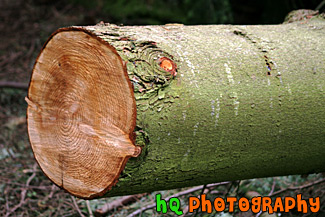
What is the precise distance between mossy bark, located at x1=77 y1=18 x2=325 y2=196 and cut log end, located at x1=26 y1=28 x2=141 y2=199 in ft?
0.16

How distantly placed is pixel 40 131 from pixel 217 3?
2877mm

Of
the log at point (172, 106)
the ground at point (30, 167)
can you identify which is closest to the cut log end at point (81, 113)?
the log at point (172, 106)

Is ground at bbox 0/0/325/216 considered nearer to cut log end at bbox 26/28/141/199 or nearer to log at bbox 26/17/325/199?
log at bbox 26/17/325/199

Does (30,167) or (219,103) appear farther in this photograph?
(30,167)

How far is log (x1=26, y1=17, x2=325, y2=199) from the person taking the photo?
1.34 m

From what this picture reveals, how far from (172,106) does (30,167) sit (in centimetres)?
195

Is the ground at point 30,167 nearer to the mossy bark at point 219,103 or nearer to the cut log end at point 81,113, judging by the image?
the mossy bark at point 219,103

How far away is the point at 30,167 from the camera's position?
9.34 ft

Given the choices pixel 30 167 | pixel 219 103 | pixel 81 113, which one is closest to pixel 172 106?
pixel 219 103

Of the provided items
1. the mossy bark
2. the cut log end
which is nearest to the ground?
the mossy bark

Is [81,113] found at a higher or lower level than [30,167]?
lower

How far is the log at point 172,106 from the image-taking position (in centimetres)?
134

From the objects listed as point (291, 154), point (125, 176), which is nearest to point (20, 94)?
point (125, 176)

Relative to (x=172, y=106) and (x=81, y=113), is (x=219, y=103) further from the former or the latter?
(x=81, y=113)
